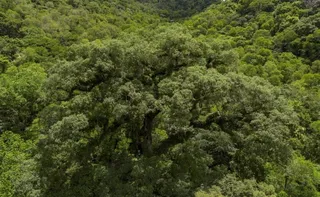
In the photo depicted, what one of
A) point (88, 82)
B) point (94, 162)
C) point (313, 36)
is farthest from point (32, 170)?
point (313, 36)

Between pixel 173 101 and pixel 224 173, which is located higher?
pixel 173 101

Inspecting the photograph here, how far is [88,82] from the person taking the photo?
15812 mm

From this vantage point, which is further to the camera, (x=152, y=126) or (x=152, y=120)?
(x=152, y=126)

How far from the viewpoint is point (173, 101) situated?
13578mm

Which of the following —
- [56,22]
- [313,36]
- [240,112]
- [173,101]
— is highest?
[173,101]

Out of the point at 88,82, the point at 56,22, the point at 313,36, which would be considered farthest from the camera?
the point at 56,22

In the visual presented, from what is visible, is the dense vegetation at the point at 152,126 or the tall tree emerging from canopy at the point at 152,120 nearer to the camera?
the dense vegetation at the point at 152,126

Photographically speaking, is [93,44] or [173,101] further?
[93,44]

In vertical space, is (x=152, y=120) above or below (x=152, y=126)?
above

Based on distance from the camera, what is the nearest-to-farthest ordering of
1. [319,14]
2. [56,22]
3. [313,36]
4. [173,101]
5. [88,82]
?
[173,101] < [88,82] < [313,36] < [319,14] < [56,22]

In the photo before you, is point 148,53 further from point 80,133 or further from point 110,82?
point 80,133

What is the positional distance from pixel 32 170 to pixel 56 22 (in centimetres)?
6673

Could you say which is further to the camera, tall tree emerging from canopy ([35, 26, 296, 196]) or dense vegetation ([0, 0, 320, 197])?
tall tree emerging from canopy ([35, 26, 296, 196])

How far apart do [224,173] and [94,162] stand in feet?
20.8
